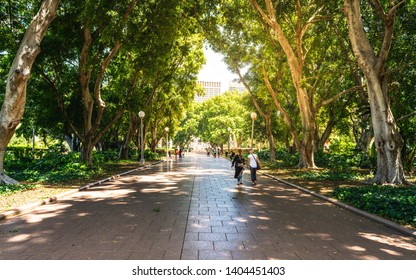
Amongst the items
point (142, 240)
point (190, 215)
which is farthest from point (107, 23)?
point (142, 240)

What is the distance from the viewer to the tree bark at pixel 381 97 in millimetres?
11055

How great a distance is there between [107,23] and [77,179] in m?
7.36

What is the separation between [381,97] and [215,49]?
546 inches

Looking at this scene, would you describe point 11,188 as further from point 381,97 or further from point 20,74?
point 381,97

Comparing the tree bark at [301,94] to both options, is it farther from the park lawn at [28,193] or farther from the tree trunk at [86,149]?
the park lawn at [28,193]

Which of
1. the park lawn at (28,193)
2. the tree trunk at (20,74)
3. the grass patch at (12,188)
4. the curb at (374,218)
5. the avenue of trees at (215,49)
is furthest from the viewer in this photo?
the avenue of trees at (215,49)

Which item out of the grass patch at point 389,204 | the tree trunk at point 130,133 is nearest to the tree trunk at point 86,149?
the tree trunk at point 130,133

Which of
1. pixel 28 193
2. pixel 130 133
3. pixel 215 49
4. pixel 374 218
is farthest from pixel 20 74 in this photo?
pixel 130 133

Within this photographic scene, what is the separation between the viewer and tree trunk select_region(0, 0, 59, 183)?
10.3 meters

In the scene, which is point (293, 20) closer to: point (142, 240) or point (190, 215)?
point (190, 215)

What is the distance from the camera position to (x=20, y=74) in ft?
33.6

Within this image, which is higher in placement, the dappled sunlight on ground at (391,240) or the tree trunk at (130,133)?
the tree trunk at (130,133)

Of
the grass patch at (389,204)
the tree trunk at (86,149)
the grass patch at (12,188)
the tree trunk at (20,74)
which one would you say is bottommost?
the grass patch at (12,188)

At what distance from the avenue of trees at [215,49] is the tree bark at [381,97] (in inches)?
1.5
